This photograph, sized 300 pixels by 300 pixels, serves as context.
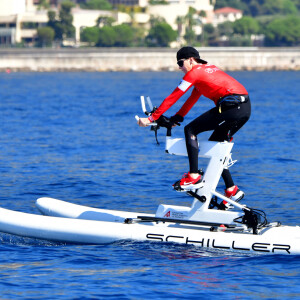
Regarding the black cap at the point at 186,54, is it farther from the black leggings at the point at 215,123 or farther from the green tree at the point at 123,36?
the green tree at the point at 123,36

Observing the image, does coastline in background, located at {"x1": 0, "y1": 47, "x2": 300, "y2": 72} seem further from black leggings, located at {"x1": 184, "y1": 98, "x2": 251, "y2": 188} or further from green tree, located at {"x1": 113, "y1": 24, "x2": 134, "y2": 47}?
black leggings, located at {"x1": 184, "y1": 98, "x2": 251, "y2": 188}

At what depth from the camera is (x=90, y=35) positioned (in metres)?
181

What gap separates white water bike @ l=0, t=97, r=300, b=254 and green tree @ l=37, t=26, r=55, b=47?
170299mm

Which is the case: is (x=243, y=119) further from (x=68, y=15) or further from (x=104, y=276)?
(x=68, y=15)

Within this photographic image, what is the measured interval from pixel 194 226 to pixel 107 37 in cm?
16727

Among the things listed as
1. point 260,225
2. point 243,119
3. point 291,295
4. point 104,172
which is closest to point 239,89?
point 243,119

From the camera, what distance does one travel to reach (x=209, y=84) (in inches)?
509

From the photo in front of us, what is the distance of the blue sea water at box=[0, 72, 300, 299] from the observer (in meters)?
11.2

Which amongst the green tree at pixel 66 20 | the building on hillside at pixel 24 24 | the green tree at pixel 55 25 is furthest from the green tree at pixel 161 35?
the green tree at pixel 55 25

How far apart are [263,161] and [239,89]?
1182 cm

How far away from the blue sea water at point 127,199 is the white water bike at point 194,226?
0.17 metres

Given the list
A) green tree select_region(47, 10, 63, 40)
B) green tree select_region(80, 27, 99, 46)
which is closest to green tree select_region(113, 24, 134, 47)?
green tree select_region(80, 27, 99, 46)

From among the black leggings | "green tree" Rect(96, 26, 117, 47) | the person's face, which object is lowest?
"green tree" Rect(96, 26, 117, 47)

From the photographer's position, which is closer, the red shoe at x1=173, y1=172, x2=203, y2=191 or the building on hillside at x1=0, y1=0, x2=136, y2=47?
the red shoe at x1=173, y1=172, x2=203, y2=191
